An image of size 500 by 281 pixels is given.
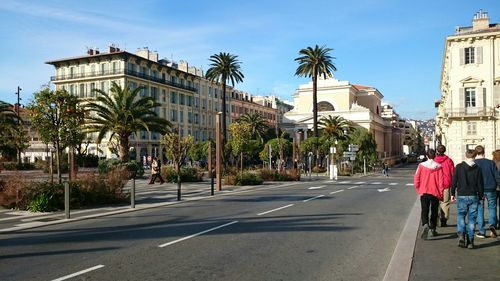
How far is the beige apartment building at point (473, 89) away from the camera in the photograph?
5325 centimetres

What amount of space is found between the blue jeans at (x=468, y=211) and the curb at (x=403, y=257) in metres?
0.94

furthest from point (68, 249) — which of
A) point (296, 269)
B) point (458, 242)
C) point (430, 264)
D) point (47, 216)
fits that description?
point (458, 242)

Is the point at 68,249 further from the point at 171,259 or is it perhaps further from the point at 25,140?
the point at 25,140

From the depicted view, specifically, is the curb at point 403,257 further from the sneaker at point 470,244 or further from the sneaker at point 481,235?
the sneaker at point 481,235

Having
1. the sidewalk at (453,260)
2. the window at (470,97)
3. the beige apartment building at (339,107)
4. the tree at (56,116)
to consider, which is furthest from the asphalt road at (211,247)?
the beige apartment building at (339,107)

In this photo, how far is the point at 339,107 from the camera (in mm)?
93750

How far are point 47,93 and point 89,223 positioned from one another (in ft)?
22.3

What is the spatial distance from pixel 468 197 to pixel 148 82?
74449 mm

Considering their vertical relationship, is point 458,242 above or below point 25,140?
below

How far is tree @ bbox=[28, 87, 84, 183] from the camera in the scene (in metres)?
17.0

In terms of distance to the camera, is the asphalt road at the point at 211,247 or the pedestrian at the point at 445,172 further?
the pedestrian at the point at 445,172

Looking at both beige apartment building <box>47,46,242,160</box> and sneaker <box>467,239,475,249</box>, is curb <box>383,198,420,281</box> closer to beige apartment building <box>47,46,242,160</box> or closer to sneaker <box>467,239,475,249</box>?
sneaker <box>467,239,475,249</box>

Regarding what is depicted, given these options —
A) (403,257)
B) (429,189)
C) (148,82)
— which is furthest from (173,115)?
(403,257)

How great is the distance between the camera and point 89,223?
12375mm
